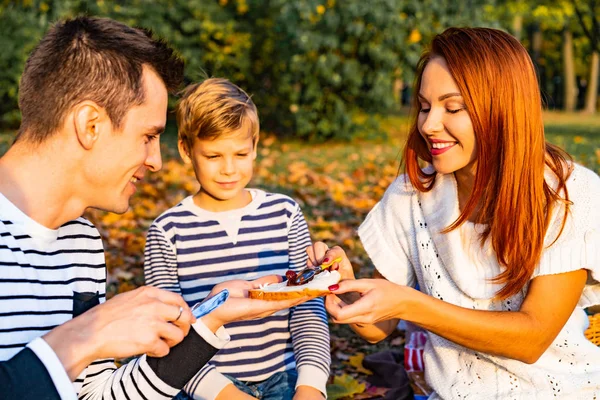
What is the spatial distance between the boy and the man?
77 cm

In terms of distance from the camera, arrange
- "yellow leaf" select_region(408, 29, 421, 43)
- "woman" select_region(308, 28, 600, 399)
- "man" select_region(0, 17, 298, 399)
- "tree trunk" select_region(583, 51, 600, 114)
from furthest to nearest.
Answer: "tree trunk" select_region(583, 51, 600, 114) → "yellow leaf" select_region(408, 29, 421, 43) → "woman" select_region(308, 28, 600, 399) → "man" select_region(0, 17, 298, 399)

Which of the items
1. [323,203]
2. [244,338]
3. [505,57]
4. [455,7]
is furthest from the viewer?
[455,7]

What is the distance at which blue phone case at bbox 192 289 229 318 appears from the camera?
8.05ft

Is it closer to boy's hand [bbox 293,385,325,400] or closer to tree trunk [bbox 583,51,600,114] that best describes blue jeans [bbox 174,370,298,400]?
boy's hand [bbox 293,385,325,400]

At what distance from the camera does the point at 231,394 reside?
304cm

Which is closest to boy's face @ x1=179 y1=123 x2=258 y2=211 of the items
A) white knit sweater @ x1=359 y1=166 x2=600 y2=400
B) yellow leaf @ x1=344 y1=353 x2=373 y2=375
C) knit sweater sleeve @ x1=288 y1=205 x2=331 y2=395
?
knit sweater sleeve @ x1=288 y1=205 x2=331 y2=395

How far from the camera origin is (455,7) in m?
12.3

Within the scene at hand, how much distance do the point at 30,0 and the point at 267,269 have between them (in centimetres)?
1290

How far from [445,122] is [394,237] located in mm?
625

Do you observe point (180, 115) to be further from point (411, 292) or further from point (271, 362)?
point (411, 292)

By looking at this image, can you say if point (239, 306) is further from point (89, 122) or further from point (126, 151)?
point (89, 122)

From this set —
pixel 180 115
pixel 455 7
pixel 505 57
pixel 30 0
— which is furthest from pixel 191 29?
pixel 505 57

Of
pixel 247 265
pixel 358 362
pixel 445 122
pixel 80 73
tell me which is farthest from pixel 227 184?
pixel 358 362

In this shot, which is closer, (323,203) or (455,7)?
(323,203)
